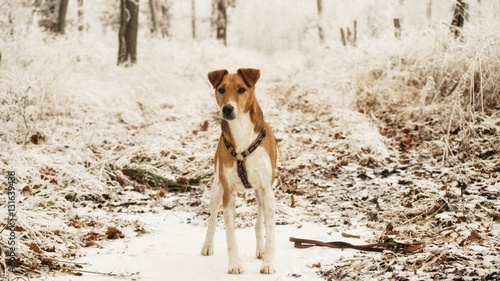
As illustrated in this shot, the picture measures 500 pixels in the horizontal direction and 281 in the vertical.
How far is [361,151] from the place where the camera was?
26.0 ft

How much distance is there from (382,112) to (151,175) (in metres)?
5.42

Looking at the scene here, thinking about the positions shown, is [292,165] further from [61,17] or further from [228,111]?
Answer: [61,17]

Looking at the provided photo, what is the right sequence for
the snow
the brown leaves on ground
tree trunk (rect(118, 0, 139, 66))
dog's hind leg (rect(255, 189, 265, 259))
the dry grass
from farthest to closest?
tree trunk (rect(118, 0, 139, 66)) < the dry grass < the brown leaves on ground < dog's hind leg (rect(255, 189, 265, 259)) < the snow

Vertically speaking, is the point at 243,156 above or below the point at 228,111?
below

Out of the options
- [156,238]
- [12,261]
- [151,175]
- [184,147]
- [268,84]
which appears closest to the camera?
[12,261]

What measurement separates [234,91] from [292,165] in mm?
3937

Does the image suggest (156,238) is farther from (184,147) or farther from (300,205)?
(184,147)

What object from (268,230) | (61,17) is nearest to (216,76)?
(268,230)

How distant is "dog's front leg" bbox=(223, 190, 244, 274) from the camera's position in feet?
13.5

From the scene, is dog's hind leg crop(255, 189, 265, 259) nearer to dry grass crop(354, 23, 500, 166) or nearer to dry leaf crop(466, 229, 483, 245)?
dry leaf crop(466, 229, 483, 245)

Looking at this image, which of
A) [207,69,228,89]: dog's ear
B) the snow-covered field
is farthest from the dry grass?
[207,69,228,89]: dog's ear

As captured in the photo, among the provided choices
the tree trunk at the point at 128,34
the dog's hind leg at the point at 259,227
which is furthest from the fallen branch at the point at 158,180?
the tree trunk at the point at 128,34

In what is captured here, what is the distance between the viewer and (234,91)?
4074 millimetres

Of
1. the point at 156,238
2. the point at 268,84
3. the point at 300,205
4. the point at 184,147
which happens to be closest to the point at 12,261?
the point at 156,238
